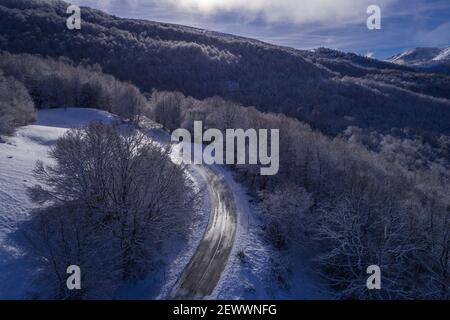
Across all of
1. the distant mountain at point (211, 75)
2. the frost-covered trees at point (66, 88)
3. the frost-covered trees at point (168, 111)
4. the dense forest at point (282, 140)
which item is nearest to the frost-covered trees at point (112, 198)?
→ the dense forest at point (282, 140)

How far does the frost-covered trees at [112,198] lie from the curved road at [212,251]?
403 cm

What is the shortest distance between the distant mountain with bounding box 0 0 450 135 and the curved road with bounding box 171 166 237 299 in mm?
89804

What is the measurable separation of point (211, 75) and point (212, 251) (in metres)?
147

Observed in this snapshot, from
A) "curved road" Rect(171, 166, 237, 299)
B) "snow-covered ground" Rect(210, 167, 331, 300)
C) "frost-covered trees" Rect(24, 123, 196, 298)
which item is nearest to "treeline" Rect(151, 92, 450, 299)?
"snow-covered ground" Rect(210, 167, 331, 300)

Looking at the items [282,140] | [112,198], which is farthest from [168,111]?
[112,198]

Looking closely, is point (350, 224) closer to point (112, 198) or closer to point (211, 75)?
point (112, 198)

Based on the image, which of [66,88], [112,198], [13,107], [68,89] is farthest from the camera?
[68,89]

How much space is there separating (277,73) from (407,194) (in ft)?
490

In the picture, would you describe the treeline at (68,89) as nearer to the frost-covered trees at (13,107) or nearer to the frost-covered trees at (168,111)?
the frost-covered trees at (168,111)

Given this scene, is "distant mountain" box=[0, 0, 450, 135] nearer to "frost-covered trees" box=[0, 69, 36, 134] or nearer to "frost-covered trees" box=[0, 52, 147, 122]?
"frost-covered trees" box=[0, 52, 147, 122]

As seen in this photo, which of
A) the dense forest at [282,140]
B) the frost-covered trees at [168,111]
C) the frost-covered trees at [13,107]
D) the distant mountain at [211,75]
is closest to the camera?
the dense forest at [282,140]

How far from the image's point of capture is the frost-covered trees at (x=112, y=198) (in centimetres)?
3177

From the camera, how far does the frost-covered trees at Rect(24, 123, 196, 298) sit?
1251 inches

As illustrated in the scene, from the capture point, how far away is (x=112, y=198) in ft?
110
